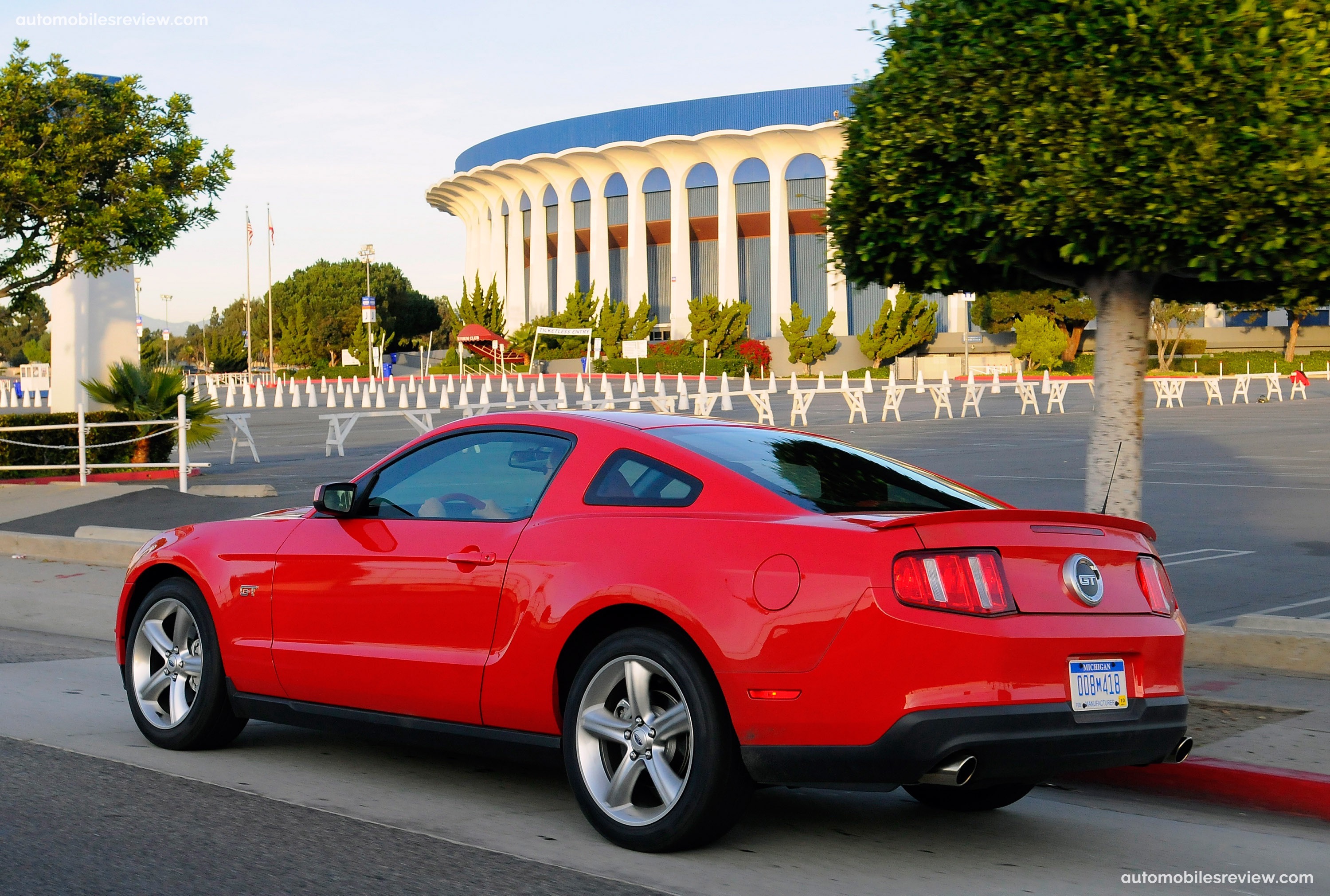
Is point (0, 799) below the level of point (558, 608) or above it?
below

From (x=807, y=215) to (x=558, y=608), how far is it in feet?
292

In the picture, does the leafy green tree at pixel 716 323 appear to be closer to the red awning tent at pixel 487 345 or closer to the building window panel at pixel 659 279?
the red awning tent at pixel 487 345

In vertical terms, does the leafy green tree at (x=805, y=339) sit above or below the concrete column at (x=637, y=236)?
below

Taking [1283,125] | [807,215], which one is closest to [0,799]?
[1283,125]

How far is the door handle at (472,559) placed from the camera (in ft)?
17.6

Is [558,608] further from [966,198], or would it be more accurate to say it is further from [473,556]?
[966,198]

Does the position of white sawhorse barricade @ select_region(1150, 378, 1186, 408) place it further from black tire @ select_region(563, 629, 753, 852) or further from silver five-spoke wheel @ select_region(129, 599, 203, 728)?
black tire @ select_region(563, 629, 753, 852)

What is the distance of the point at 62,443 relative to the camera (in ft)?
72.1

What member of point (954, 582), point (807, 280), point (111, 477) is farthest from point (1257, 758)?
point (807, 280)

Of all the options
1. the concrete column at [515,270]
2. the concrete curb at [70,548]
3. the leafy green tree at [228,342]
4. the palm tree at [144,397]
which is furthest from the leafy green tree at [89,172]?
the leafy green tree at [228,342]

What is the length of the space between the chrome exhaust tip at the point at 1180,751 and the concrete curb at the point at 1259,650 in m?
2.87

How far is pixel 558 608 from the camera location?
201 inches

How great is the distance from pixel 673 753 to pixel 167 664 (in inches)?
115

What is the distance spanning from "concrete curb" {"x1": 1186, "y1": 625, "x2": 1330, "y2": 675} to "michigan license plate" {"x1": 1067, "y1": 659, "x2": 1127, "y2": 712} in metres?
3.14
